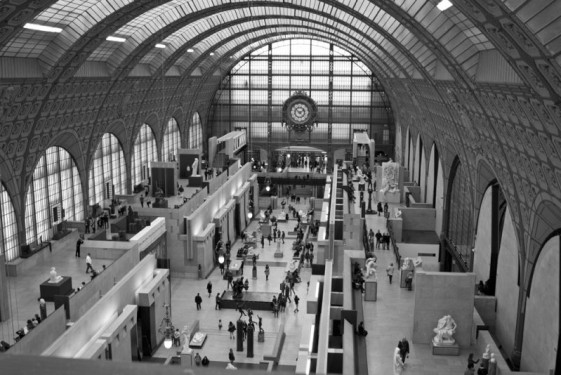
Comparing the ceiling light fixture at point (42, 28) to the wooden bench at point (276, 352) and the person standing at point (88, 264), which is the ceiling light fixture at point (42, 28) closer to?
the person standing at point (88, 264)

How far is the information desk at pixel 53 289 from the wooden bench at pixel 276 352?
29.7 feet

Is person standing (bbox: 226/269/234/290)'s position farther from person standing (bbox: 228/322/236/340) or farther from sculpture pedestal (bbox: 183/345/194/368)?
sculpture pedestal (bbox: 183/345/194/368)

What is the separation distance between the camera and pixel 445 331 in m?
21.9

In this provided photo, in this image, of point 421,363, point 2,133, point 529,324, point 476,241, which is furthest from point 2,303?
point 476,241

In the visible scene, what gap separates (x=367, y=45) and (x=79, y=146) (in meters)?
22.8

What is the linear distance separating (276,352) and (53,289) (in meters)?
10.2

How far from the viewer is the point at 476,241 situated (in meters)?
32.0

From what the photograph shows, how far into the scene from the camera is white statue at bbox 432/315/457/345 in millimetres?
21922

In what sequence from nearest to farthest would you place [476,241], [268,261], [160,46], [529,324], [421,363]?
1. [421,363]
2. [529,324]
3. [476,241]
4. [268,261]
5. [160,46]

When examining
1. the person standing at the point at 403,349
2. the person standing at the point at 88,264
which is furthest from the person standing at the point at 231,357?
the person standing at the point at 403,349

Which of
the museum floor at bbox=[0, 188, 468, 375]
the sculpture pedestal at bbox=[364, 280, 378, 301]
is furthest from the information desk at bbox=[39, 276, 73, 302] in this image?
the sculpture pedestal at bbox=[364, 280, 378, 301]

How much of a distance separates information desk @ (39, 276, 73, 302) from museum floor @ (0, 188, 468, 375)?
54 centimetres

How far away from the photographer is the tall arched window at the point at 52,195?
3835 cm

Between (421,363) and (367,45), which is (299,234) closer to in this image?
(367,45)
